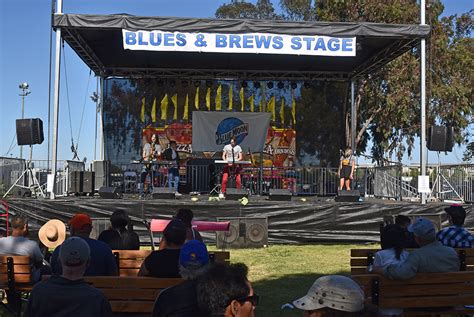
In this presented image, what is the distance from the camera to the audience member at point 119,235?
5.88m

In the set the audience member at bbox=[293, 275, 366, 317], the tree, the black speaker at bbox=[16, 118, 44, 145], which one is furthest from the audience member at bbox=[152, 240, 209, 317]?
the tree

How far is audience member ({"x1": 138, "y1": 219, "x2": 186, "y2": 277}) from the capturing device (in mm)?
3871

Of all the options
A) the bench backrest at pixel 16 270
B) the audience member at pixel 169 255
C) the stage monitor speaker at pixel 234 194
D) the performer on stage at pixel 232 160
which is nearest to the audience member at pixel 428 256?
the audience member at pixel 169 255

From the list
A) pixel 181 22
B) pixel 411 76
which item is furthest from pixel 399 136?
pixel 181 22

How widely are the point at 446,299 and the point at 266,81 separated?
14.0m

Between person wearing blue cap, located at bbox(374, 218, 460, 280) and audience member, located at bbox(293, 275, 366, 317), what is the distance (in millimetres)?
2605

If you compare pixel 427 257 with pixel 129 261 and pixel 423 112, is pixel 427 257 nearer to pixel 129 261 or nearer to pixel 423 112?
pixel 129 261

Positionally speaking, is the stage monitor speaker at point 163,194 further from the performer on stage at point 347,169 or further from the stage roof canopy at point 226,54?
the performer on stage at point 347,169

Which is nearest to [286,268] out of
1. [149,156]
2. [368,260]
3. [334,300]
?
[368,260]

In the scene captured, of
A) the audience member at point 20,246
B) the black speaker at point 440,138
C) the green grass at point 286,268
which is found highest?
the black speaker at point 440,138

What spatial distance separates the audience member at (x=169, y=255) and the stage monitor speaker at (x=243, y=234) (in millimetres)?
7137

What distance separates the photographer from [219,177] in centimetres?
1619

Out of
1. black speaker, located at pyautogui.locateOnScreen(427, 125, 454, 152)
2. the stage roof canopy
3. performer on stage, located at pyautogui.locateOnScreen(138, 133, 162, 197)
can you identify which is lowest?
performer on stage, located at pyautogui.locateOnScreen(138, 133, 162, 197)

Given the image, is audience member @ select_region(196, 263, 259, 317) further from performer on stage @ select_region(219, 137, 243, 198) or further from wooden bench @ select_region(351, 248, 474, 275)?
performer on stage @ select_region(219, 137, 243, 198)
